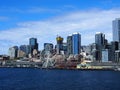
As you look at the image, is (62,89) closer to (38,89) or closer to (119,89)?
(38,89)

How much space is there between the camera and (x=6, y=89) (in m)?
77.3

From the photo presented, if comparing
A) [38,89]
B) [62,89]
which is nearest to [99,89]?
[62,89]

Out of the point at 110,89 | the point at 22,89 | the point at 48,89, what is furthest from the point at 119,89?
the point at 22,89

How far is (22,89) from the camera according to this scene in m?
78.6

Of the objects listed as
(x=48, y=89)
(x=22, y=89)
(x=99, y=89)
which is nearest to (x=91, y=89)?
(x=99, y=89)

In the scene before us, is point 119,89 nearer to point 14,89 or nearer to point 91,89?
point 91,89

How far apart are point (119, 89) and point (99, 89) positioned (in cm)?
445

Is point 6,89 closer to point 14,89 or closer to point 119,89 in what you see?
point 14,89

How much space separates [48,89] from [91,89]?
917 centimetres

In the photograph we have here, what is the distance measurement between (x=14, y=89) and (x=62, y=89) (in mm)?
10065

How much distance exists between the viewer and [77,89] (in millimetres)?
79125

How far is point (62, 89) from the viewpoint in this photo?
7825 cm

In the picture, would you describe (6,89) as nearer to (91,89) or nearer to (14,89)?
(14,89)

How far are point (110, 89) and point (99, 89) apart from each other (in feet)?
7.92
